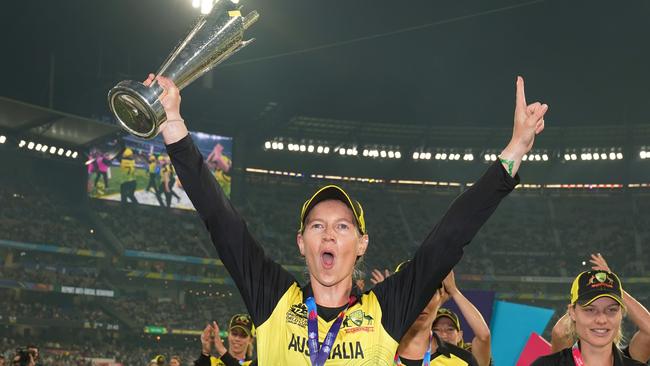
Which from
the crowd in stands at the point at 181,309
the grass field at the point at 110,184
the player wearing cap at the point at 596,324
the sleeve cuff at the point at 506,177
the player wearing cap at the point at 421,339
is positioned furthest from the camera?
the grass field at the point at 110,184

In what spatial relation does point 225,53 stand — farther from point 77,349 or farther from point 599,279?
point 77,349

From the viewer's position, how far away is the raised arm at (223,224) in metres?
3.10

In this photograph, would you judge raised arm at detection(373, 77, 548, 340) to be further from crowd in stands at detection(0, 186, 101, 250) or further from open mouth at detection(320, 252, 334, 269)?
crowd in stands at detection(0, 186, 101, 250)

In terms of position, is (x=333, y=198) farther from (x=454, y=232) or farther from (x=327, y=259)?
(x=454, y=232)

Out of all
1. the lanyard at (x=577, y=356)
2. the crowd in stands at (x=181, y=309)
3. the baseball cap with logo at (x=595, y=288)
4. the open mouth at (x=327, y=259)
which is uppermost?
the crowd in stands at (x=181, y=309)

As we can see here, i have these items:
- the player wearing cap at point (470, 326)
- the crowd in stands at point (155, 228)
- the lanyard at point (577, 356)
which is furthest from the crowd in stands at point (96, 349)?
the lanyard at point (577, 356)

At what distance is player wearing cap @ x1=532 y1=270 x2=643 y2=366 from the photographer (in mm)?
4453

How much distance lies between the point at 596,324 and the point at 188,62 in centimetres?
262

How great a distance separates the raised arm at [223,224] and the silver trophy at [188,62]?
51mm

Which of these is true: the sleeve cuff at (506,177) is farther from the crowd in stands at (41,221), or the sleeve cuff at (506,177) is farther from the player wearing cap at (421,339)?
the crowd in stands at (41,221)

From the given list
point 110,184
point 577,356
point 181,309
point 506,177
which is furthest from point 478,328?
point 181,309

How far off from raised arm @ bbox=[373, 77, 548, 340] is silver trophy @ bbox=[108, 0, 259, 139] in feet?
3.29

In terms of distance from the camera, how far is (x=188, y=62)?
3078mm

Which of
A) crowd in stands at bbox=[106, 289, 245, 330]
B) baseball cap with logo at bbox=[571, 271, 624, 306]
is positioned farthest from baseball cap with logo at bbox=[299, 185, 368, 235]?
crowd in stands at bbox=[106, 289, 245, 330]
